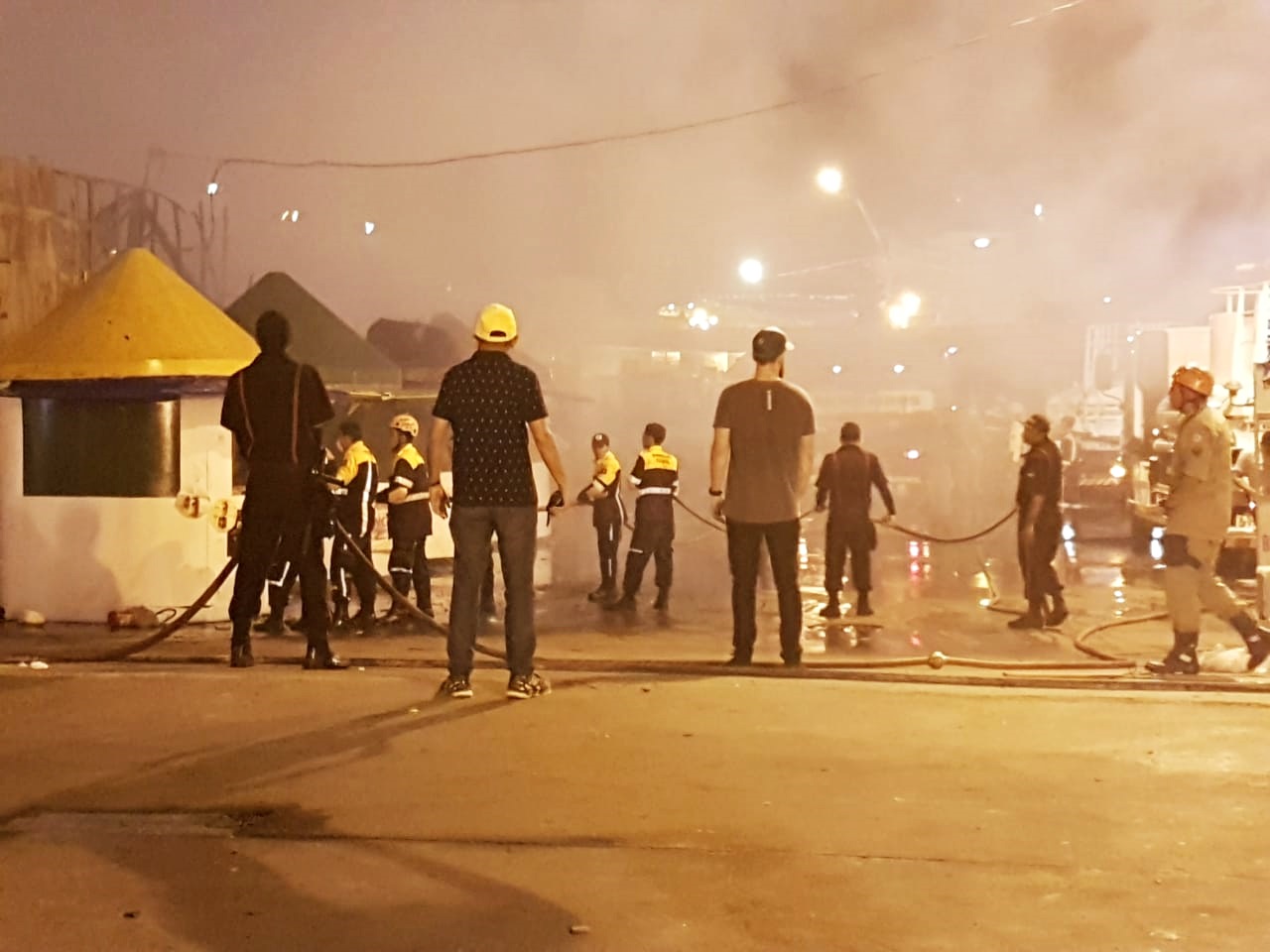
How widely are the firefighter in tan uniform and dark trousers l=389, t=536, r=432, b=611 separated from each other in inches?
210

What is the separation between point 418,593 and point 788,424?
4218 mm

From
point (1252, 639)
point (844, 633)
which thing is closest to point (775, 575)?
point (1252, 639)

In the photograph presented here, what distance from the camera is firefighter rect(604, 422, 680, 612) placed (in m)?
12.7

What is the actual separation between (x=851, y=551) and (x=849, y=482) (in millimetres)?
580

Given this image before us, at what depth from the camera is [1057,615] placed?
1138 centimetres

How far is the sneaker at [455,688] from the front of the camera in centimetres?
688

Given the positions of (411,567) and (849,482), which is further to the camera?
(849,482)

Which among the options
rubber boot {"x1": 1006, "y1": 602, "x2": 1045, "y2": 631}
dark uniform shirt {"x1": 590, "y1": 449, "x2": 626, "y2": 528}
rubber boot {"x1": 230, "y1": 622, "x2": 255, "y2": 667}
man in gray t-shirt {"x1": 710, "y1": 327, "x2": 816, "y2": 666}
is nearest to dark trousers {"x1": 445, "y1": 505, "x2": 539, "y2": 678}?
man in gray t-shirt {"x1": 710, "y1": 327, "x2": 816, "y2": 666}

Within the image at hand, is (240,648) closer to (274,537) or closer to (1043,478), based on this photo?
(274,537)

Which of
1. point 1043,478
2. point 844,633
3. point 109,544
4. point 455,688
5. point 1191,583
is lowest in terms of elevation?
point 844,633

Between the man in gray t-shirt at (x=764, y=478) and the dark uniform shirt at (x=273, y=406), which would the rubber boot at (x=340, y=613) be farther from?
the man in gray t-shirt at (x=764, y=478)

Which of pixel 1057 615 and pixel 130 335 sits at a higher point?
pixel 130 335

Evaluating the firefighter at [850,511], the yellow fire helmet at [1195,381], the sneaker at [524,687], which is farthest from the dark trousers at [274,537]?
the firefighter at [850,511]

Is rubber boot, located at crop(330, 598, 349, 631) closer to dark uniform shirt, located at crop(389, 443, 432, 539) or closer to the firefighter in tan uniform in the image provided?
dark uniform shirt, located at crop(389, 443, 432, 539)
